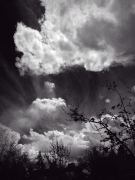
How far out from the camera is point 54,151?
1667 inches

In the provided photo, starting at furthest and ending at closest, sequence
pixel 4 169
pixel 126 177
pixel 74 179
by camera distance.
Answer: pixel 4 169 < pixel 74 179 < pixel 126 177

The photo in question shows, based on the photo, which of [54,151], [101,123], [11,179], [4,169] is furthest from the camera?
[54,151]

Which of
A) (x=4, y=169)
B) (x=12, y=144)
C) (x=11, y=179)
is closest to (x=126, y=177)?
(x=11, y=179)

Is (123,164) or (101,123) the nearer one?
(101,123)

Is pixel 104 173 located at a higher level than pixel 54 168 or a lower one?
lower

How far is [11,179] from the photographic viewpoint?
2788 centimetres

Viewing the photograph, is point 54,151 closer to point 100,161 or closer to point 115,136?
point 100,161

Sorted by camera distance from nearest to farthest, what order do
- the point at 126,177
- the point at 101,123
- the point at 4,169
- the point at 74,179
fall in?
the point at 101,123 < the point at 126,177 < the point at 74,179 < the point at 4,169

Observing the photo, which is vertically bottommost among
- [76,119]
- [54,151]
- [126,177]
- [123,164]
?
[126,177]

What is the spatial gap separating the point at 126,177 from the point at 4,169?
70.6 feet

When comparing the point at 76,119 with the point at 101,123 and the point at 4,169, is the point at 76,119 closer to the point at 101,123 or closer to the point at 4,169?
the point at 101,123

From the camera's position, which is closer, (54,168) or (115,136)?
(115,136)

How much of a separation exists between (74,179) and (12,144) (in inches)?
1033

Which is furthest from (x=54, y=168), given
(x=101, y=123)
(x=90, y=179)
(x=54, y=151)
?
(x=101, y=123)
